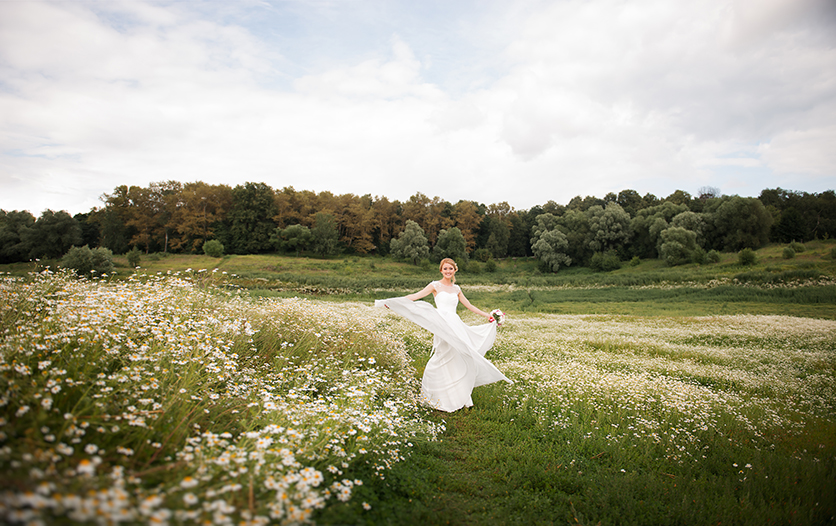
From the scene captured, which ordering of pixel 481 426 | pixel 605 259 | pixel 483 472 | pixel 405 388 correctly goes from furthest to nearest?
1. pixel 605 259
2. pixel 405 388
3. pixel 481 426
4. pixel 483 472

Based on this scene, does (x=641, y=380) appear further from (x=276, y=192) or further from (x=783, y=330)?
(x=276, y=192)

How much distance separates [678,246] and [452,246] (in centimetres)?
3391

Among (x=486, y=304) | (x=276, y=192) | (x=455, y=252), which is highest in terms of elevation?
(x=276, y=192)

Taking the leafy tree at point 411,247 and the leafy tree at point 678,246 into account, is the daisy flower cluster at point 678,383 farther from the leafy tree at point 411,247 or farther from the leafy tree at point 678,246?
the leafy tree at point 411,247

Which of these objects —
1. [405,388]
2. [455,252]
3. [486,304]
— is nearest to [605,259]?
[455,252]

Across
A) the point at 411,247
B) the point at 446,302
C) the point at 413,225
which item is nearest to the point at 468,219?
the point at 413,225

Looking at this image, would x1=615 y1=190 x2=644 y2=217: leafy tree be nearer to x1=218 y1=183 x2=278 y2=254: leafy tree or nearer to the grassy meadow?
x1=218 y1=183 x2=278 y2=254: leafy tree

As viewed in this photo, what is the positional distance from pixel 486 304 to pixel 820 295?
71.3ft

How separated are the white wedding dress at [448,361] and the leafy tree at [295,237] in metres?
58.3

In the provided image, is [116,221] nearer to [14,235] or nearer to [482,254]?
[14,235]

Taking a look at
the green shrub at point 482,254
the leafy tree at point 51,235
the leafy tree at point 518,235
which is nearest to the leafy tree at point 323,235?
the green shrub at point 482,254

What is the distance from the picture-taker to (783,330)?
47.6 ft

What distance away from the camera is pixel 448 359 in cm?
750

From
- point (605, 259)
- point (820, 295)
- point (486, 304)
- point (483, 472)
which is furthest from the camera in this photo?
point (605, 259)
